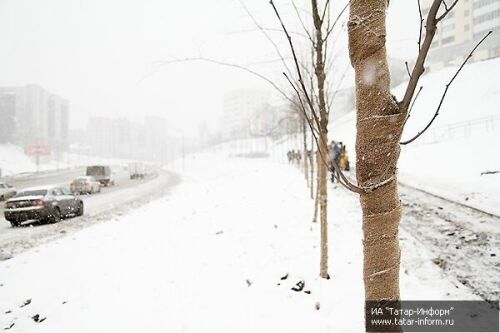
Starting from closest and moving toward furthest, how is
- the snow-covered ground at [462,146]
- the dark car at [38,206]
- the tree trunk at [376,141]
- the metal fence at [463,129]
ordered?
1. the tree trunk at [376,141]
2. the dark car at [38,206]
3. the snow-covered ground at [462,146]
4. the metal fence at [463,129]

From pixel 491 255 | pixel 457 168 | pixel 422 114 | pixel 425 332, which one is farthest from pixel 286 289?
pixel 422 114

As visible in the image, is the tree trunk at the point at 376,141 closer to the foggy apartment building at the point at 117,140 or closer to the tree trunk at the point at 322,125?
the tree trunk at the point at 322,125

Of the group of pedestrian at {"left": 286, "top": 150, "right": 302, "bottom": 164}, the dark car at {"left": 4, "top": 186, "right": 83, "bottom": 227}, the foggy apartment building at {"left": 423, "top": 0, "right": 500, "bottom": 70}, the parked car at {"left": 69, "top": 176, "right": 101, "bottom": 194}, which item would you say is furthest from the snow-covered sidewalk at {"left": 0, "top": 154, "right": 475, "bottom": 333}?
the foggy apartment building at {"left": 423, "top": 0, "right": 500, "bottom": 70}

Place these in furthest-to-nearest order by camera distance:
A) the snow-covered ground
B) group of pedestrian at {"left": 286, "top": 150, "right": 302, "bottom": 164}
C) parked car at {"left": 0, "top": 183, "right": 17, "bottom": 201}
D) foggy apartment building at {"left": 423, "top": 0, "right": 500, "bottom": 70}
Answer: foggy apartment building at {"left": 423, "top": 0, "right": 500, "bottom": 70} < group of pedestrian at {"left": 286, "top": 150, "right": 302, "bottom": 164} < parked car at {"left": 0, "top": 183, "right": 17, "bottom": 201} < the snow-covered ground

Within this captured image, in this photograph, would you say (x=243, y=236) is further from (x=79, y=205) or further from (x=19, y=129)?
(x=19, y=129)

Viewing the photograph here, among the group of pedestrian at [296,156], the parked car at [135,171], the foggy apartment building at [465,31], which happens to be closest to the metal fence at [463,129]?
the group of pedestrian at [296,156]

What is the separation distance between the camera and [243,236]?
334 inches

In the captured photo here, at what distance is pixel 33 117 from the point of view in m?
101

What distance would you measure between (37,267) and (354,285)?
6.92 meters

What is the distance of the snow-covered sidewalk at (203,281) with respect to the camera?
4453 millimetres

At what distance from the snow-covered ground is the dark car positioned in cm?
1574

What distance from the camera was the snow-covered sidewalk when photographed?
4.45 metres

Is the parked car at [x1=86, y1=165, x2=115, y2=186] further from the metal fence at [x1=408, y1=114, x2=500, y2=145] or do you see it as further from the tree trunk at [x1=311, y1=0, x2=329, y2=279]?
the metal fence at [x1=408, y1=114, x2=500, y2=145]

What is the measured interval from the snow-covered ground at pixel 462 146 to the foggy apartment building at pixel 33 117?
82.5m
